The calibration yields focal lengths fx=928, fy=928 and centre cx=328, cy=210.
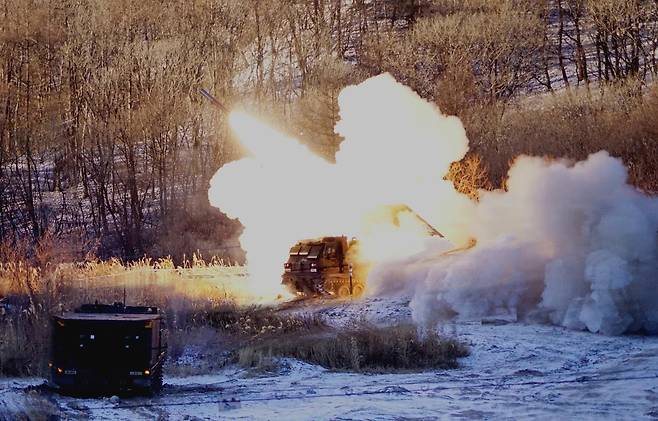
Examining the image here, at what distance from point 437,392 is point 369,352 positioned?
382 centimetres

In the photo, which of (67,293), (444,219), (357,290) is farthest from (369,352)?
(444,219)

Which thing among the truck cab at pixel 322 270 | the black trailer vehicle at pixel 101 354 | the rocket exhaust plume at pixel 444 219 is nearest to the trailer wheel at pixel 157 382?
the black trailer vehicle at pixel 101 354

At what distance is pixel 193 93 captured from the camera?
52688 mm

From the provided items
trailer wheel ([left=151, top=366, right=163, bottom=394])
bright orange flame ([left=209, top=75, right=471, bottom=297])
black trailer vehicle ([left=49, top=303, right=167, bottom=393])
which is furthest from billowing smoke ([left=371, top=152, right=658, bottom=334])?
black trailer vehicle ([left=49, top=303, right=167, bottom=393])

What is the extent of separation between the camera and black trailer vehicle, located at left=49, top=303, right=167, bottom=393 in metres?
15.9

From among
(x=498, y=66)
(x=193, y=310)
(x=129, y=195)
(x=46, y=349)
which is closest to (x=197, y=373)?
(x=46, y=349)

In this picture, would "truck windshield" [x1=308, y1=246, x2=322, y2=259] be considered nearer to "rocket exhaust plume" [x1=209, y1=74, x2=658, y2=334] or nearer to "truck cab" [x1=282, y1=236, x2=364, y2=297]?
"truck cab" [x1=282, y1=236, x2=364, y2=297]

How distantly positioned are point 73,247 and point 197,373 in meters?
25.0

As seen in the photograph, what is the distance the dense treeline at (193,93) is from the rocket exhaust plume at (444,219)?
13.6 metres

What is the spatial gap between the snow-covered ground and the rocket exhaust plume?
8.10 ft

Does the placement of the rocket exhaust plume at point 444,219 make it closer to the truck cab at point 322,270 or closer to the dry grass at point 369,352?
the truck cab at point 322,270

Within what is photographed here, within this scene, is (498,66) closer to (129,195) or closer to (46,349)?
(129,195)

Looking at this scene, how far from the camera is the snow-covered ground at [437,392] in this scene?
1494cm

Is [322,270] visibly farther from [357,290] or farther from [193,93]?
[193,93]
